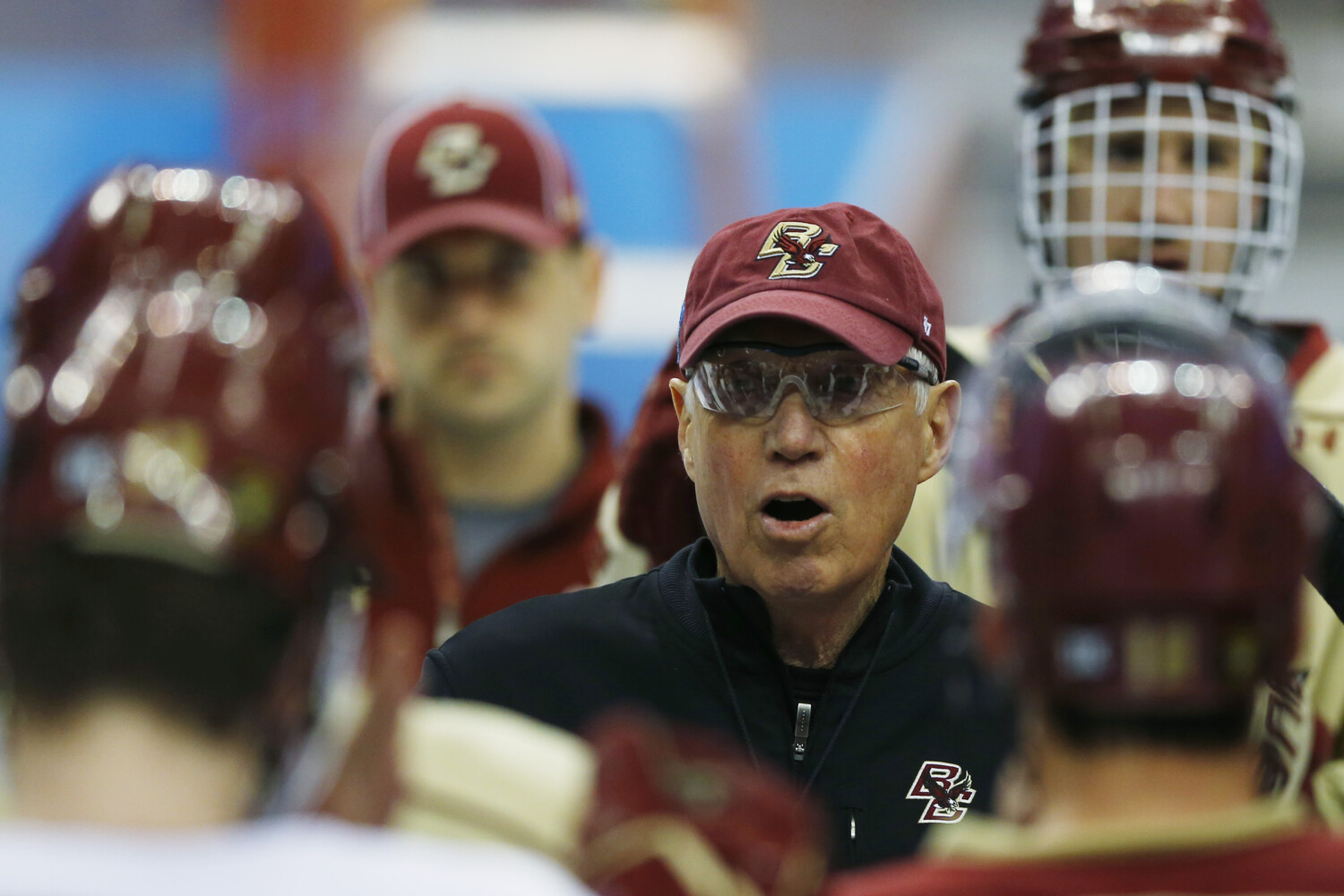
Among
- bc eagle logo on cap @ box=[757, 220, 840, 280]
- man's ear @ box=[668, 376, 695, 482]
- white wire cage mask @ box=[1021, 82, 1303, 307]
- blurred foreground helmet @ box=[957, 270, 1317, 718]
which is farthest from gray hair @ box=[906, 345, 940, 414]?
blurred foreground helmet @ box=[957, 270, 1317, 718]

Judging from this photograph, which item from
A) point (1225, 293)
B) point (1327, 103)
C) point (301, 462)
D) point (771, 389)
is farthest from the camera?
point (1327, 103)

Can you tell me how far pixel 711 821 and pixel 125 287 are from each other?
58 cm

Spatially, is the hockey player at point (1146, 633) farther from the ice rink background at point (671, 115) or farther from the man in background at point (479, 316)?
the ice rink background at point (671, 115)

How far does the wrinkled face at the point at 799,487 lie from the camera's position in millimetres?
2277

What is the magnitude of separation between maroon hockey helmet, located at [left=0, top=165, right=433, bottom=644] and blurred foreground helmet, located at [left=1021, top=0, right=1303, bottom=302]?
1987mm

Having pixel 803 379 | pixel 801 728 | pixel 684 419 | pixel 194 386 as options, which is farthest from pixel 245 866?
pixel 684 419

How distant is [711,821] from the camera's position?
1.37 metres

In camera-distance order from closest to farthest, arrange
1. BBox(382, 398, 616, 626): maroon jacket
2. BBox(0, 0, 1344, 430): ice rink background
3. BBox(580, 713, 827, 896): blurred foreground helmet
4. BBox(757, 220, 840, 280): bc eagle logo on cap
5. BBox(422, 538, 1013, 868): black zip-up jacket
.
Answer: BBox(580, 713, 827, 896): blurred foreground helmet
BBox(422, 538, 1013, 868): black zip-up jacket
BBox(757, 220, 840, 280): bc eagle logo on cap
BBox(382, 398, 616, 626): maroon jacket
BBox(0, 0, 1344, 430): ice rink background

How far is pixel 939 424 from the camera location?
8.06 ft

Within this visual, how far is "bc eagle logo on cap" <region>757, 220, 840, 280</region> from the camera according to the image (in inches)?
89.6

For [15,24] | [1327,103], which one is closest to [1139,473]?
[15,24]

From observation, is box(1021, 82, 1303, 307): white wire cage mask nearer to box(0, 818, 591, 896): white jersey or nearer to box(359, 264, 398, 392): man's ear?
box(359, 264, 398, 392): man's ear

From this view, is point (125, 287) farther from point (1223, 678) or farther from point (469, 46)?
point (469, 46)

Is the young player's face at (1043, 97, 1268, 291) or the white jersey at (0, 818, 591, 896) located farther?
the young player's face at (1043, 97, 1268, 291)
